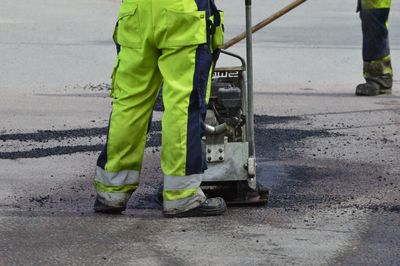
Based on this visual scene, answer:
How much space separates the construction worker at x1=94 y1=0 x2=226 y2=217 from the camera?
5762 mm

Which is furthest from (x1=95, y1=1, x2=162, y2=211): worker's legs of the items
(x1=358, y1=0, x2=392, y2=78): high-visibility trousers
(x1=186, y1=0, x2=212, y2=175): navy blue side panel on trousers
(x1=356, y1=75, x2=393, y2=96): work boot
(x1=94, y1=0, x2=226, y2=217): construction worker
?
(x1=358, y1=0, x2=392, y2=78): high-visibility trousers

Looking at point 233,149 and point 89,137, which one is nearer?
point 233,149

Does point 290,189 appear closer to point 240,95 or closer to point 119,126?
point 240,95

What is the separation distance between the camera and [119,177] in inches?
234

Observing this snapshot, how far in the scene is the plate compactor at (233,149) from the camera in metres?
6.12

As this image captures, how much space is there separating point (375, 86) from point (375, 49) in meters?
0.34

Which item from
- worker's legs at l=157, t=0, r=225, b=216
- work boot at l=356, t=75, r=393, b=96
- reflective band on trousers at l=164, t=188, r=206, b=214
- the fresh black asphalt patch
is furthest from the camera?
work boot at l=356, t=75, r=393, b=96

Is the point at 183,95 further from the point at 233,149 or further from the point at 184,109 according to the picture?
the point at 233,149

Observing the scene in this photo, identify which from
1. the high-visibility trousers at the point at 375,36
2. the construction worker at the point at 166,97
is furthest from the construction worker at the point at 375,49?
the construction worker at the point at 166,97

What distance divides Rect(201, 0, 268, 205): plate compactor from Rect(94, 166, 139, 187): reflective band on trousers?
1.32ft

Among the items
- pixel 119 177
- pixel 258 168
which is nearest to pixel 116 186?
pixel 119 177

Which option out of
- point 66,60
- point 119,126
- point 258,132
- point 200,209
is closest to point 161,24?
point 119,126

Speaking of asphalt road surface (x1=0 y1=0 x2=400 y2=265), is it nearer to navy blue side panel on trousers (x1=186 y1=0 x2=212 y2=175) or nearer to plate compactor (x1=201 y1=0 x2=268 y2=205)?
plate compactor (x1=201 y1=0 x2=268 y2=205)

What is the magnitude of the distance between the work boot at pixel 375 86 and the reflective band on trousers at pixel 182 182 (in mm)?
4736
